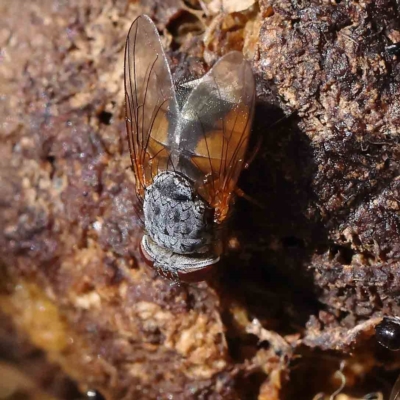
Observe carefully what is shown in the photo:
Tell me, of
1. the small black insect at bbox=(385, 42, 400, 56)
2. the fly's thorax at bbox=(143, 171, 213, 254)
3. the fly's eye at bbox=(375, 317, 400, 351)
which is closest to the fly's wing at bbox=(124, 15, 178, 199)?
the fly's thorax at bbox=(143, 171, 213, 254)

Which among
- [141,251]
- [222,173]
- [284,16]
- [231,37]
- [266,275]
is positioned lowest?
[266,275]

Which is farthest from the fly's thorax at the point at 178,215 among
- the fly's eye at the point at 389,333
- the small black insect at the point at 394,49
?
the small black insect at the point at 394,49

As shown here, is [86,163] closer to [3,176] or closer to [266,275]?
[3,176]

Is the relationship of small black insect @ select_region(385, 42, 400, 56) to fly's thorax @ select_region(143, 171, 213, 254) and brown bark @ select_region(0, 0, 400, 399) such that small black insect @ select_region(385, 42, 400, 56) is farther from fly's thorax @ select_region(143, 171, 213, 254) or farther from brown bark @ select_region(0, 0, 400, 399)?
fly's thorax @ select_region(143, 171, 213, 254)

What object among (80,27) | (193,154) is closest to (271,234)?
(193,154)

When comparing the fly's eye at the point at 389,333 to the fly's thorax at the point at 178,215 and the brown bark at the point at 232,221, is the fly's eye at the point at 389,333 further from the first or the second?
the fly's thorax at the point at 178,215
